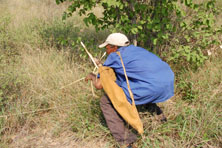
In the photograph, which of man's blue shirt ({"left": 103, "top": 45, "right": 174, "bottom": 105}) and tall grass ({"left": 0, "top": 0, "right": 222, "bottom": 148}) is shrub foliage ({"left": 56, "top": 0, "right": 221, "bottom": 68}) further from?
man's blue shirt ({"left": 103, "top": 45, "right": 174, "bottom": 105})

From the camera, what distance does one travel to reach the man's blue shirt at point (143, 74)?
7.13 ft

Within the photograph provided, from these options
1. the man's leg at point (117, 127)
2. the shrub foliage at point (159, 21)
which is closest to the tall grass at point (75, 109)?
the man's leg at point (117, 127)

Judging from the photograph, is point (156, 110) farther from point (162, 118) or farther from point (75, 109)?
point (75, 109)

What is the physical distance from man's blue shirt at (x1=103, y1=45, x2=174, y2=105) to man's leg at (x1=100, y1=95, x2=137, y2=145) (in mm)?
293

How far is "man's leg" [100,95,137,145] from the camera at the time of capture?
2.35 m

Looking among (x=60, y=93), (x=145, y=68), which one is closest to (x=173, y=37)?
(x=145, y=68)

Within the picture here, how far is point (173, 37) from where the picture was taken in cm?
394

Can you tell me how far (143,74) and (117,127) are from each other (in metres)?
0.69

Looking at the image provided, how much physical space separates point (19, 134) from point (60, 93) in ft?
2.53

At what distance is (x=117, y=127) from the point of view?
2.36 meters

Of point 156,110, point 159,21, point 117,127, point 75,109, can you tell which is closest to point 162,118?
point 156,110

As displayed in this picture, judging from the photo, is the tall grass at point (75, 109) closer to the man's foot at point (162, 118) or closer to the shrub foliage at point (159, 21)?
the man's foot at point (162, 118)

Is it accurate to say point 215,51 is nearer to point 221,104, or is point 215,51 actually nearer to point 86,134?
point 221,104

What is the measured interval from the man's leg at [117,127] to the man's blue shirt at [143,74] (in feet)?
0.96
